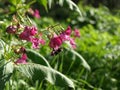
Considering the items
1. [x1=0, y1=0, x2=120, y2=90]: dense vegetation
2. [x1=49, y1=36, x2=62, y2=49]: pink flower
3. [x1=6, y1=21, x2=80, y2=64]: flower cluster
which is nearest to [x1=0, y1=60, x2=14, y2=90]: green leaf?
[x1=0, y1=0, x2=120, y2=90]: dense vegetation

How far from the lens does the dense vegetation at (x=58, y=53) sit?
8.75ft

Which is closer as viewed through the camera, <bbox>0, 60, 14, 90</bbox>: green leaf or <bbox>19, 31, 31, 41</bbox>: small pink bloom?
<bbox>0, 60, 14, 90</bbox>: green leaf

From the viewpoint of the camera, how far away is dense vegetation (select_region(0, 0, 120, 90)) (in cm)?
267

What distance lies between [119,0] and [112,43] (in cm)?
703

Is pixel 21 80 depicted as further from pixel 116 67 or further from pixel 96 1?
pixel 96 1

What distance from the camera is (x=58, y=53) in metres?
2.91

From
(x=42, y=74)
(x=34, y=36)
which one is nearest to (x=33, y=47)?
(x=34, y=36)

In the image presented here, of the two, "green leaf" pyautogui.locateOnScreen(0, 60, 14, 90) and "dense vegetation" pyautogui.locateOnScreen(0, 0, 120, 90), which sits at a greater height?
"dense vegetation" pyautogui.locateOnScreen(0, 0, 120, 90)

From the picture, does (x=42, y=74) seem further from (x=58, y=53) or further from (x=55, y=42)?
(x=58, y=53)

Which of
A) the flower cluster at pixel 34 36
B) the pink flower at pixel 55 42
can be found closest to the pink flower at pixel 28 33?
the flower cluster at pixel 34 36

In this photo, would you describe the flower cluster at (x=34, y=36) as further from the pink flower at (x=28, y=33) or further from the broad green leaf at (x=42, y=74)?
the broad green leaf at (x=42, y=74)

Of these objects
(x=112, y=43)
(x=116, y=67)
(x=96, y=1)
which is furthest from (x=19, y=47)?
(x=96, y=1)

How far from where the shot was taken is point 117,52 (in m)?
5.62

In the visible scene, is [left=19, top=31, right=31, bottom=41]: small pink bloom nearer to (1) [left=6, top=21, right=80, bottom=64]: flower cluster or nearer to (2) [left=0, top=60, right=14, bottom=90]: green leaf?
(1) [left=6, top=21, right=80, bottom=64]: flower cluster
